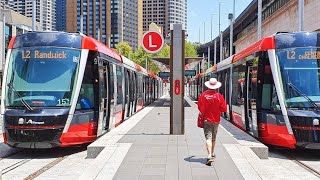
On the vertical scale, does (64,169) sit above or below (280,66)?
below

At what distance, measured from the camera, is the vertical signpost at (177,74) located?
13266 mm

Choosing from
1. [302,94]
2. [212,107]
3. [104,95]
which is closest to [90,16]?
[104,95]

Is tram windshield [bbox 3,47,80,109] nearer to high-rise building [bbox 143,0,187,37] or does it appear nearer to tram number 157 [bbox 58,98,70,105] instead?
tram number 157 [bbox 58,98,70,105]

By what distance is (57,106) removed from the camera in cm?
1159

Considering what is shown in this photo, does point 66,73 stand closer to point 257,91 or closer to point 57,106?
point 57,106

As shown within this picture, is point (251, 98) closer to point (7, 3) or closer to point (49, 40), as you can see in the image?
point (49, 40)

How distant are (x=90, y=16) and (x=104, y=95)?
44.8 metres

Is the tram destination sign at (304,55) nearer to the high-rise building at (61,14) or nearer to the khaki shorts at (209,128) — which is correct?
the khaki shorts at (209,128)

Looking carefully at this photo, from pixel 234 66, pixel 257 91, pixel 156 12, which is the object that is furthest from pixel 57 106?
pixel 156 12

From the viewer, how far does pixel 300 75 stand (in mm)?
11734

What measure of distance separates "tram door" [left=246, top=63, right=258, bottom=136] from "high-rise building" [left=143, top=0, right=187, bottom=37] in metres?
25.5

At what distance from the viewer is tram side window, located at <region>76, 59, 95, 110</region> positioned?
12.1 meters

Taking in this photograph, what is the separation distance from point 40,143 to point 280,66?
6.20 meters

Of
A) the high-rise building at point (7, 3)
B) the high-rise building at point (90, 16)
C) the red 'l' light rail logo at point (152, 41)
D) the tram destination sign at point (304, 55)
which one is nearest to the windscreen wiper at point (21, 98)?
the red 'l' light rail logo at point (152, 41)
